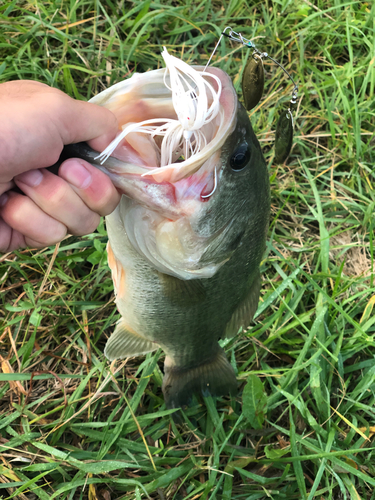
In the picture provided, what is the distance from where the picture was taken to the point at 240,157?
1247 millimetres

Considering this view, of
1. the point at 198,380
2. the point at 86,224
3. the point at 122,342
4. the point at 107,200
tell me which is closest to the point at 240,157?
the point at 107,200

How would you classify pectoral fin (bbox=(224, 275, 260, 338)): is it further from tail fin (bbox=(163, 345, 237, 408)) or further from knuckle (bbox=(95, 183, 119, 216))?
knuckle (bbox=(95, 183, 119, 216))

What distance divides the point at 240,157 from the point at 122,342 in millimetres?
1105

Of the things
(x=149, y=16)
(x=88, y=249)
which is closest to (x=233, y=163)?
(x=88, y=249)

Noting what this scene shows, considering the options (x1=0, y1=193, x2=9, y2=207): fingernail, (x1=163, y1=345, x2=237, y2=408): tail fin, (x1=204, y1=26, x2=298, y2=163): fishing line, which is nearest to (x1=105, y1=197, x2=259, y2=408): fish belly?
(x1=163, y1=345, x2=237, y2=408): tail fin

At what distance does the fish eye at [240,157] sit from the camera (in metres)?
1.23

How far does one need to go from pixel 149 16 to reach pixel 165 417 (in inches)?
109

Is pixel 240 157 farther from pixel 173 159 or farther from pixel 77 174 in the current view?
pixel 77 174

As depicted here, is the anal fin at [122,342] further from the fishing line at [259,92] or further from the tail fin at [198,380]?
the fishing line at [259,92]

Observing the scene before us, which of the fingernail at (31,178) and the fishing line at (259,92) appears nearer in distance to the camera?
the fingernail at (31,178)

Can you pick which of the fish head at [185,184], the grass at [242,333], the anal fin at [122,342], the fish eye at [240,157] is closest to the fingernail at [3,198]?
the fish head at [185,184]

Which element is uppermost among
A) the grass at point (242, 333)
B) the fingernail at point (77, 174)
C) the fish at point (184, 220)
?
the fingernail at point (77, 174)

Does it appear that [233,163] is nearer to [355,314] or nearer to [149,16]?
[355,314]

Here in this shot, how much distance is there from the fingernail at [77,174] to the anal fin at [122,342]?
90 cm
